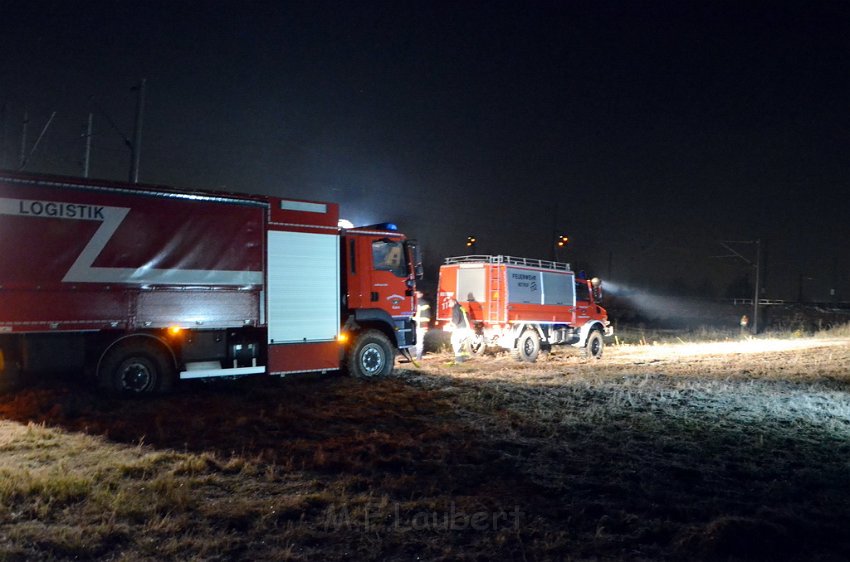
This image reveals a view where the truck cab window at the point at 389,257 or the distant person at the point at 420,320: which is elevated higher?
the truck cab window at the point at 389,257

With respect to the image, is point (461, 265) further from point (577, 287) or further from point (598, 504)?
point (598, 504)

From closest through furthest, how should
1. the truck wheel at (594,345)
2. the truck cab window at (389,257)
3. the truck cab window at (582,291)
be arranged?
1. the truck cab window at (389,257)
2. the truck wheel at (594,345)
3. the truck cab window at (582,291)

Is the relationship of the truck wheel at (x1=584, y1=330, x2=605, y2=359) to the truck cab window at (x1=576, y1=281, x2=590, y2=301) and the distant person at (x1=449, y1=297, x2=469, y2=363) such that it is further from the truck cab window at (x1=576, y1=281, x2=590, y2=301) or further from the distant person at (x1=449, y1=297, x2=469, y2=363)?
the distant person at (x1=449, y1=297, x2=469, y2=363)

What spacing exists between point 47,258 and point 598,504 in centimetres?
882

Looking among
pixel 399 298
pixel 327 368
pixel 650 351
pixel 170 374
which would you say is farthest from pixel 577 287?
pixel 170 374

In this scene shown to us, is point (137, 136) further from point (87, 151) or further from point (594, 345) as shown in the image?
point (594, 345)

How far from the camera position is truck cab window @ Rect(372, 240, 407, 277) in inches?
575

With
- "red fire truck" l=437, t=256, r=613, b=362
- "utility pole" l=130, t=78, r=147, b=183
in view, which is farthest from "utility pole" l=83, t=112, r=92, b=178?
"red fire truck" l=437, t=256, r=613, b=362

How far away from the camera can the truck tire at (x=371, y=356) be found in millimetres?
14125

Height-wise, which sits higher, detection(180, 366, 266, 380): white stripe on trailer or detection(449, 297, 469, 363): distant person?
detection(449, 297, 469, 363): distant person

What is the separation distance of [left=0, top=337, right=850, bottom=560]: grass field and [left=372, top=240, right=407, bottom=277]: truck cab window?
290 centimetres

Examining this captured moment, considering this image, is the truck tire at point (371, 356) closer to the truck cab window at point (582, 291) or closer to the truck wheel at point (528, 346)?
the truck wheel at point (528, 346)

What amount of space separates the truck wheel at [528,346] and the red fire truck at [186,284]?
642 cm

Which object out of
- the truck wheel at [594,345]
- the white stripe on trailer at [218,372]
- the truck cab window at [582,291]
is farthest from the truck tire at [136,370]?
the truck cab window at [582,291]
